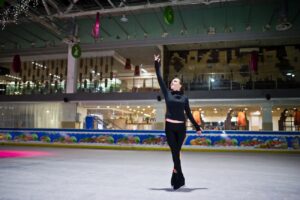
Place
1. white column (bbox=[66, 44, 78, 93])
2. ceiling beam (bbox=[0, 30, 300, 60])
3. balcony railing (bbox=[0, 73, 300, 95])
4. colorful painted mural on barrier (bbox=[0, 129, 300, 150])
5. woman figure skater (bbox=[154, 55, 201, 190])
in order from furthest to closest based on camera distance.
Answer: white column (bbox=[66, 44, 78, 93])
ceiling beam (bbox=[0, 30, 300, 60])
balcony railing (bbox=[0, 73, 300, 95])
colorful painted mural on barrier (bbox=[0, 129, 300, 150])
woman figure skater (bbox=[154, 55, 201, 190])

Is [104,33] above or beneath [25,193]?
above

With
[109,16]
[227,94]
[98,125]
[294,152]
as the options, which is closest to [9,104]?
[98,125]

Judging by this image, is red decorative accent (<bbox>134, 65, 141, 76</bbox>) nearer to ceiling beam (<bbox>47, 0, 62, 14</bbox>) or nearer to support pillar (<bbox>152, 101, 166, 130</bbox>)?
support pillar (<bbox>152, 101, 166, 130</bbox>)

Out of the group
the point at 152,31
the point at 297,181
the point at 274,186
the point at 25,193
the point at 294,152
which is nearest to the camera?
the point at 25,193

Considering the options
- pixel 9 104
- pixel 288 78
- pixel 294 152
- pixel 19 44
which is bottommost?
pixel 294 152

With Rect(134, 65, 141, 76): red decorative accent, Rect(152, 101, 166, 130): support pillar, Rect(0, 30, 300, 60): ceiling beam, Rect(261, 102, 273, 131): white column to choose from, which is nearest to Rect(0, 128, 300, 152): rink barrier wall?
Rect(152, 101, 166, 130): support pillar

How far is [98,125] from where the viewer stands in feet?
59.0

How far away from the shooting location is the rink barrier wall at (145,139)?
12.4 metres

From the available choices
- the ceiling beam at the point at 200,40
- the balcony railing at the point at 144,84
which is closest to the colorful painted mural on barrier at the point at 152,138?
the balcony railing at the point at 144,84

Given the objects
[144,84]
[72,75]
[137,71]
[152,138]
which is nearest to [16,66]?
[72,75]

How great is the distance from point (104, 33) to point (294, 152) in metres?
14.1

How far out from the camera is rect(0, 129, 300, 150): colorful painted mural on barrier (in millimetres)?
12367

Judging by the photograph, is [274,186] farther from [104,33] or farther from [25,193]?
[104,33]

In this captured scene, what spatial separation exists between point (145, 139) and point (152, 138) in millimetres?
336
